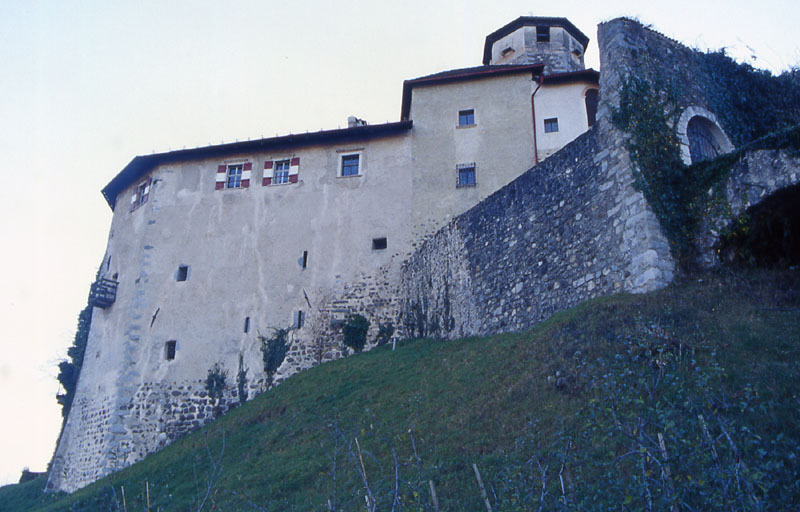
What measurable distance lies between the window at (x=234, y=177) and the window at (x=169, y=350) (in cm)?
614

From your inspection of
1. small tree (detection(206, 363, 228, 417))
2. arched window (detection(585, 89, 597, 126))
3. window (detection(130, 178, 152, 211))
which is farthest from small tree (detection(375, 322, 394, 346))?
window (detection(130, 178, 152, 211))

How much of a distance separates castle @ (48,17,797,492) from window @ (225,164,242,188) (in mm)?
54

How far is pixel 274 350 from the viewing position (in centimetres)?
1975

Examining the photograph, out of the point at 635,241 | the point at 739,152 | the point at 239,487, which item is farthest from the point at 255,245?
the point at 739,152

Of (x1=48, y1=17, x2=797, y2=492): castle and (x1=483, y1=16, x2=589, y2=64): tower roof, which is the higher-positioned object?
(x1=483, y1=16, x2=589, y2=64): tower roof

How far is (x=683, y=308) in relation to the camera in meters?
9.05

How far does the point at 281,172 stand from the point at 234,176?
6.05 feet

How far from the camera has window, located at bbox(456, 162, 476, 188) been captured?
2161 cm

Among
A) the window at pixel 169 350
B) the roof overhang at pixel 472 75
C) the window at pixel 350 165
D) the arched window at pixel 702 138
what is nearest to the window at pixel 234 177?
the window at pixel 350 165

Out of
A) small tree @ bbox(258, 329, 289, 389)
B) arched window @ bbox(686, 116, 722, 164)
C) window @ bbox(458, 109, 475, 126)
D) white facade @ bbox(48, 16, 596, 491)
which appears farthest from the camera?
window @ bbox(458, 109, 475, 126)

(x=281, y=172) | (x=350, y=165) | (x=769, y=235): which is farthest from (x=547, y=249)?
(x=281, y=172)

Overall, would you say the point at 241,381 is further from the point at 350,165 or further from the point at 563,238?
the point at 563,238

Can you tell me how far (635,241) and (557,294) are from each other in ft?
7.20

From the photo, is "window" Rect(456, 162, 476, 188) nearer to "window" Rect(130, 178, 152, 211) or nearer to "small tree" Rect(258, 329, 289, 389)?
"small tree" Rect(258, 329, 289, 389)
